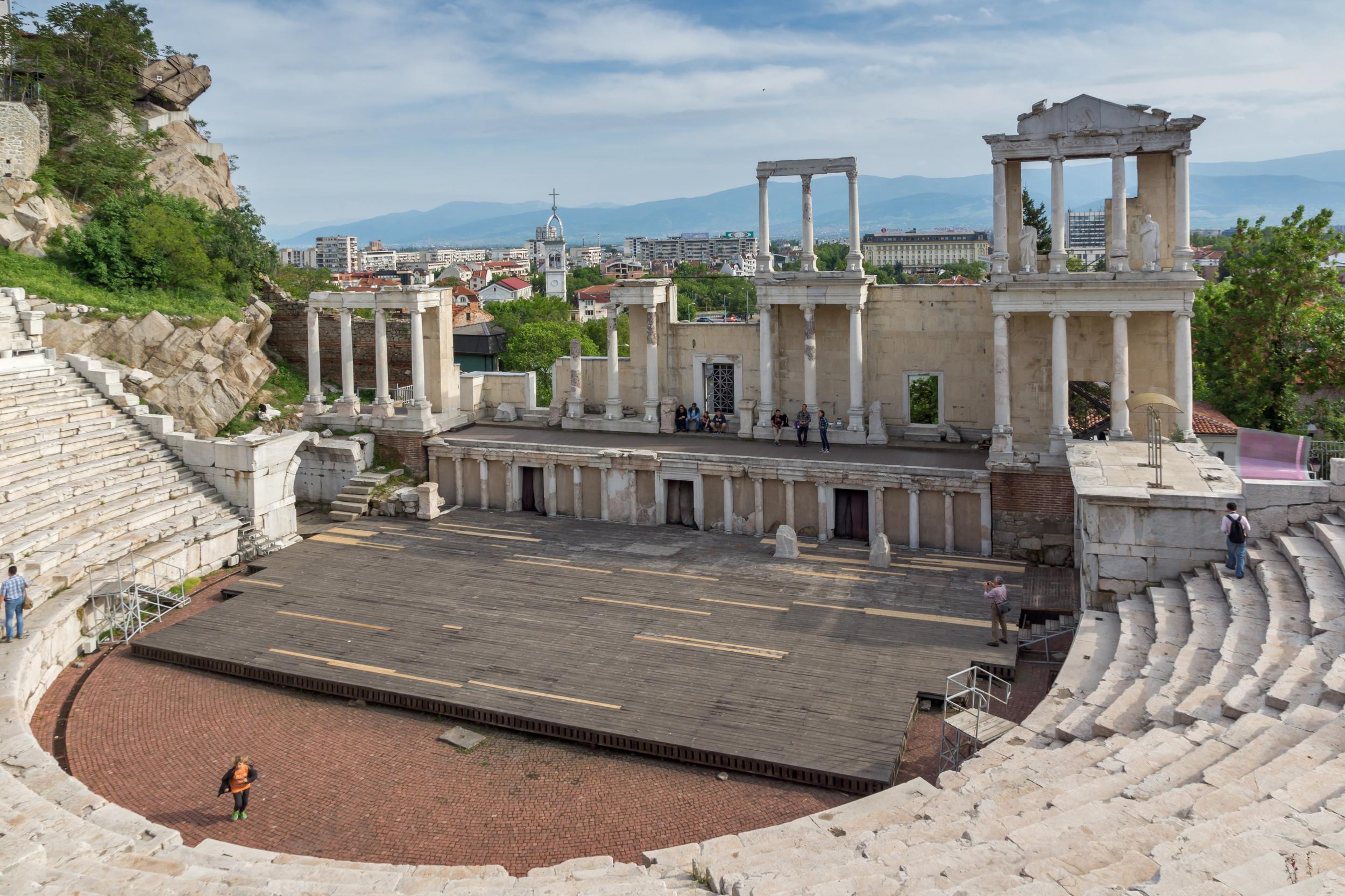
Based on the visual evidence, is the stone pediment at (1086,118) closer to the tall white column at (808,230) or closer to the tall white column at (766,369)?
the tall white column at (808,230)

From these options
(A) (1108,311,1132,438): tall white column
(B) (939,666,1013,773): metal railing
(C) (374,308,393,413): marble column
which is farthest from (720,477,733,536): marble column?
(C) (374,308,393,413): marble column

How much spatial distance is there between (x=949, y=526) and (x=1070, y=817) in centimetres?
1678

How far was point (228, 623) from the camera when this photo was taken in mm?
23609

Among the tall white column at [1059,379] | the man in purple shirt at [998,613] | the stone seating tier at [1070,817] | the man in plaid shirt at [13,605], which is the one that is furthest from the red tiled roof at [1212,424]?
the man in plaid shirt at [13,605]

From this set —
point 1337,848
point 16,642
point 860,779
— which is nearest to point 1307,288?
point 860,779

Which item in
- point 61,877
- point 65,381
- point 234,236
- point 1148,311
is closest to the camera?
point 61,877

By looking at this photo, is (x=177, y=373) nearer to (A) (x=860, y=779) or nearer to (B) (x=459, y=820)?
(B) (x=459, y=820)

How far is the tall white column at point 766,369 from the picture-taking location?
3350 centimetres

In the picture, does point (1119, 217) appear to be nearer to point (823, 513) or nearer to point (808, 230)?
point (808, 230)

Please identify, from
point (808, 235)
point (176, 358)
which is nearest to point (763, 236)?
point (808, 235)

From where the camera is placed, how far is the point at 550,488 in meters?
32.7

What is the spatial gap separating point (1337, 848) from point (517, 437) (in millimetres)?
27404

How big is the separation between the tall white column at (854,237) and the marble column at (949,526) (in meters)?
7.48

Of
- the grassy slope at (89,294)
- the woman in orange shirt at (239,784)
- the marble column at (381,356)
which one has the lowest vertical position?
the woman in orange shirt at (239,784)
